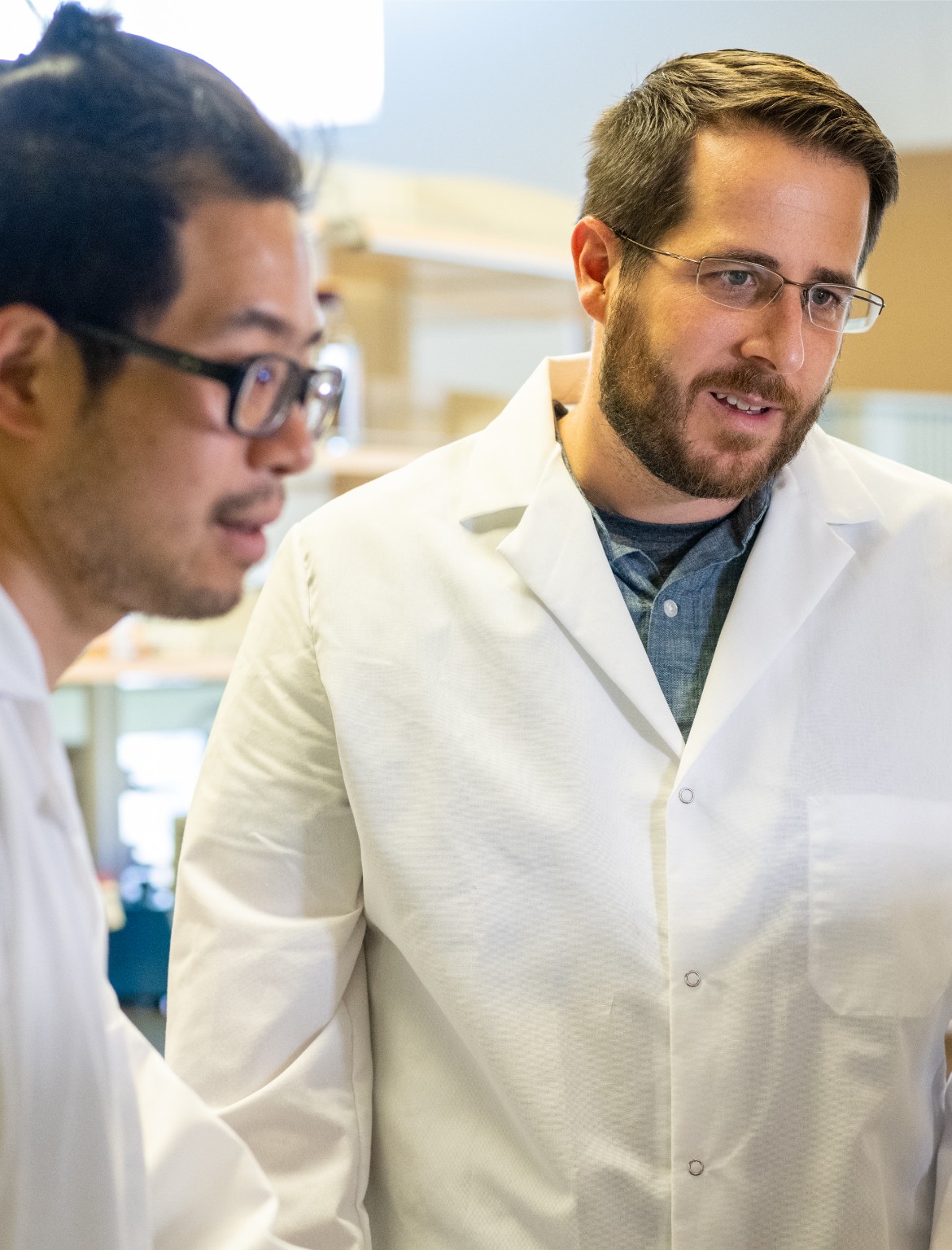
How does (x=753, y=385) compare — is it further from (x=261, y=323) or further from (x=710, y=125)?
(x=261, y=323)

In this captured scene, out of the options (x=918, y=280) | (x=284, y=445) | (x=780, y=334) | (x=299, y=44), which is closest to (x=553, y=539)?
(x=780, y=334)

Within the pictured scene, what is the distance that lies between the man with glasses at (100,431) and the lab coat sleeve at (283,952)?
0.42 metres

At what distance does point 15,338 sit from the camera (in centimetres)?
63

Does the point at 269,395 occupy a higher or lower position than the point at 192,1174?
higher

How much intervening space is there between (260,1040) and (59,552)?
60 centimetres

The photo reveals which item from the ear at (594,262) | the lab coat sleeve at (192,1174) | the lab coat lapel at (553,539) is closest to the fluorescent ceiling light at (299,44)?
the ear at (594,262)

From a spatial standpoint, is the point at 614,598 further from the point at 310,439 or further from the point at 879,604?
the point at 310,439

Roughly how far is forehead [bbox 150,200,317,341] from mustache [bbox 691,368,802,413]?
57 cm

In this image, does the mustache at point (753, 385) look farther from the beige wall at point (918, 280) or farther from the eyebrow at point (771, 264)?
the beige wall at point (918, 280)

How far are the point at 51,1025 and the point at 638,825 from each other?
0.61 metres

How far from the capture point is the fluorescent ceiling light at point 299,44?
202 cm

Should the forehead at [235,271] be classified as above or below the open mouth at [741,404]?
above

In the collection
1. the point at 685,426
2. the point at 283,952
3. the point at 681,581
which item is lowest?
the point at 283,952

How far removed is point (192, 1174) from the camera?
0.81 metres
